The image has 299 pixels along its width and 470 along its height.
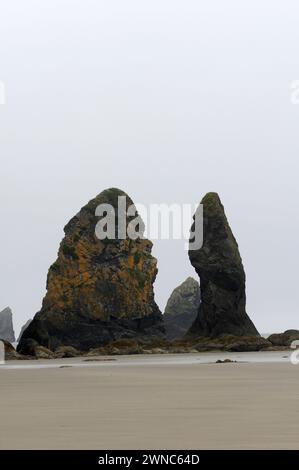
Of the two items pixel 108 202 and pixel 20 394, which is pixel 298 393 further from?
pixel 108 202

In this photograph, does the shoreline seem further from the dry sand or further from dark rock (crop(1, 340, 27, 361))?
the dry sand

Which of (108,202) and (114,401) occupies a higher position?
(108,202)

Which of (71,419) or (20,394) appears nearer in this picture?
(71,419)

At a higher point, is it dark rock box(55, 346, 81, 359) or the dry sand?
the dry sand

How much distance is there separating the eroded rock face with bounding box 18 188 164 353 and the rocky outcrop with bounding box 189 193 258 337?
634cm

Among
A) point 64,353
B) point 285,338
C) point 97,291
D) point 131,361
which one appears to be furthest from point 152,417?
point 97,291

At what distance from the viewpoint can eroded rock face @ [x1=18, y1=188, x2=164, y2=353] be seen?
4921 inches

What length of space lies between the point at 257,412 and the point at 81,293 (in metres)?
110

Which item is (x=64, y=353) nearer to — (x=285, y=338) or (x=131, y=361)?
(x=131, y=361)

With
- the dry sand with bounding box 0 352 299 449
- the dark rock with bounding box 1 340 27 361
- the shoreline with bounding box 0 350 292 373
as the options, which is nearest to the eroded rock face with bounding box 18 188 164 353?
the dark rock with bounding box 1 340 27 361

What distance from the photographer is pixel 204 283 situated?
5148 inches

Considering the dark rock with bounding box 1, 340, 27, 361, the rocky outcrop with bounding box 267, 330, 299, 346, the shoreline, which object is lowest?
the rocky outcrop with bounding box 267, 330, 299, 346
